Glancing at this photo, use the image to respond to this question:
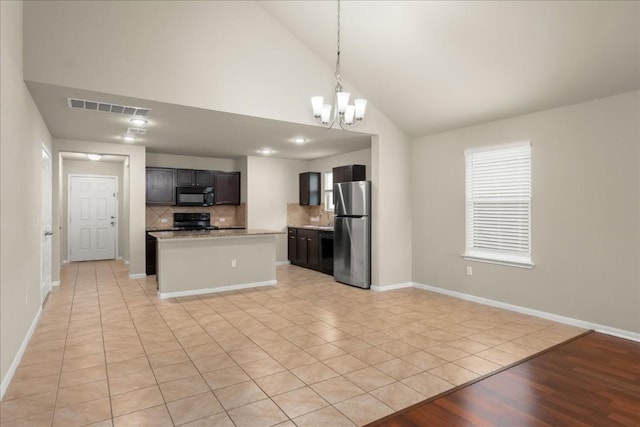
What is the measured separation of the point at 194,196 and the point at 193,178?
38cm

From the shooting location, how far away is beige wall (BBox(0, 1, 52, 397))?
8.53ft

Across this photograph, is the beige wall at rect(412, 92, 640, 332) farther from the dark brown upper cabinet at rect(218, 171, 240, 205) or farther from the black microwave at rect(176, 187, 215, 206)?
the black microwave at rect(176, 187, 215, 206)

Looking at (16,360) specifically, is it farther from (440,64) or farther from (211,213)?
(211,213)

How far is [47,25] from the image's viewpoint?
333 centimetres

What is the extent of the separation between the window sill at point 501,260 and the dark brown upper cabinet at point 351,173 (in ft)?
7.50

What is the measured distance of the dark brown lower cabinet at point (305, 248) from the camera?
7.41 meters

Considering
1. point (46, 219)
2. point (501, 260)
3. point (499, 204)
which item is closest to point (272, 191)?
point (46, 219)

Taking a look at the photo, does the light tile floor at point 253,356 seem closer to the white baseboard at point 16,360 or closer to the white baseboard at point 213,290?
the white baseboard at point 16,360

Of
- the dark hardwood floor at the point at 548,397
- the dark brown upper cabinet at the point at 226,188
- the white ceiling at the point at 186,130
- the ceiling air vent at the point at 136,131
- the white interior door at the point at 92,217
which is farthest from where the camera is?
the white interior door at the point at 92,217

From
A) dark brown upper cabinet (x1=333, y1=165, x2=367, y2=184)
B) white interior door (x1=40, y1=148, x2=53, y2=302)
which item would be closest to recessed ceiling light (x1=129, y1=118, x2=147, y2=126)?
white interior door (x1=40, y1=148, x2=53, y2=302)

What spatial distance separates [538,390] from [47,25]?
507 cm

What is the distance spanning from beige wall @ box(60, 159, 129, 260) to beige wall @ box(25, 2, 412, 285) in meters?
5.33

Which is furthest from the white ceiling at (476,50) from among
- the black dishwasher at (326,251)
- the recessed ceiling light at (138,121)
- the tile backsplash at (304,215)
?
the tile backsplash at (304,215)

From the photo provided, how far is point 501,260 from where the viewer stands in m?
4.77
